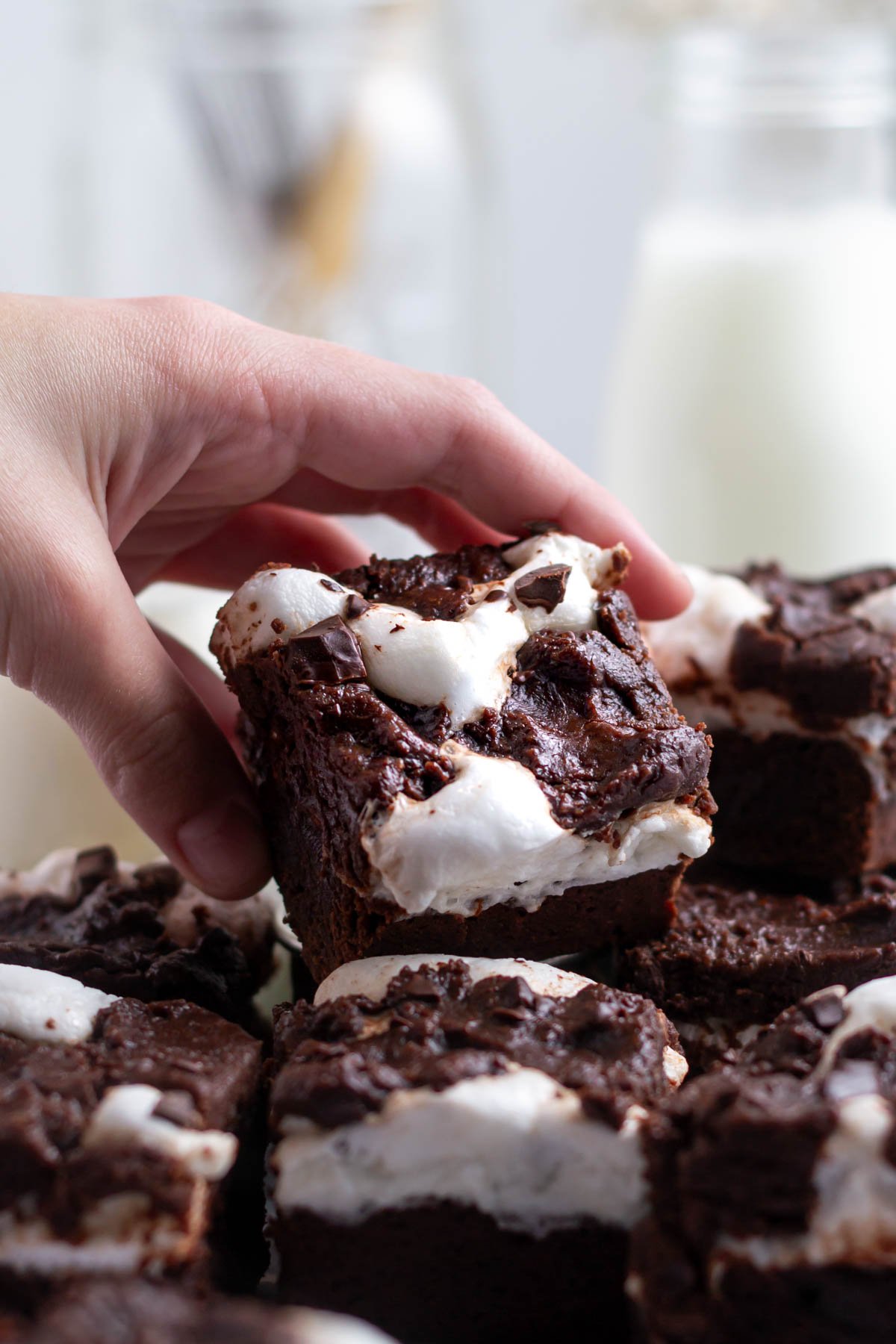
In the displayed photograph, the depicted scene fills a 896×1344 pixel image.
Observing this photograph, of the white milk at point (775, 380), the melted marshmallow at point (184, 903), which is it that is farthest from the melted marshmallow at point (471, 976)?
the white milk at point (775, 380)

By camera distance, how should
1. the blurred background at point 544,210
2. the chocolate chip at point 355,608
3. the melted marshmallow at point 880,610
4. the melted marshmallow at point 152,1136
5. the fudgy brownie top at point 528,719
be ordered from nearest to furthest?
the melted marshmallow at point 152,1136 < the fudgy brownie top at point 528,719 < the chocolate chip at point 355,608 < the melted marshmallow at point 880,610 < the blurred background at point 544,210

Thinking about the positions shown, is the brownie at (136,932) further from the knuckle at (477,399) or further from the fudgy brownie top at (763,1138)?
the knuckle at (477,399)

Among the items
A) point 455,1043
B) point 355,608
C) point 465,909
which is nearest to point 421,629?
point 355,608

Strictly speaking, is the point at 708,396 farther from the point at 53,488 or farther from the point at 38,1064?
the point at 38,1064

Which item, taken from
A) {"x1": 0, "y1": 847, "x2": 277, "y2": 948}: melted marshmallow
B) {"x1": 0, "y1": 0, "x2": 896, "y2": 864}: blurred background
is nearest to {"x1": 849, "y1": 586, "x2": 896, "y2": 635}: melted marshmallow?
{"x1": 0, "y1": 847, "x2": 277, "y2": 948}: melted marshmallow

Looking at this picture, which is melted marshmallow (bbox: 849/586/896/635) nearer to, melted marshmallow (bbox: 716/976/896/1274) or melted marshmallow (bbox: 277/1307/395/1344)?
melted marshmallow (bbox: 716/976/896/1274)

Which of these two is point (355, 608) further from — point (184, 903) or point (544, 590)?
point (184, 903)

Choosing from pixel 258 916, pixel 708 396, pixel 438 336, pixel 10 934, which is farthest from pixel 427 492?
pixel 438 336
